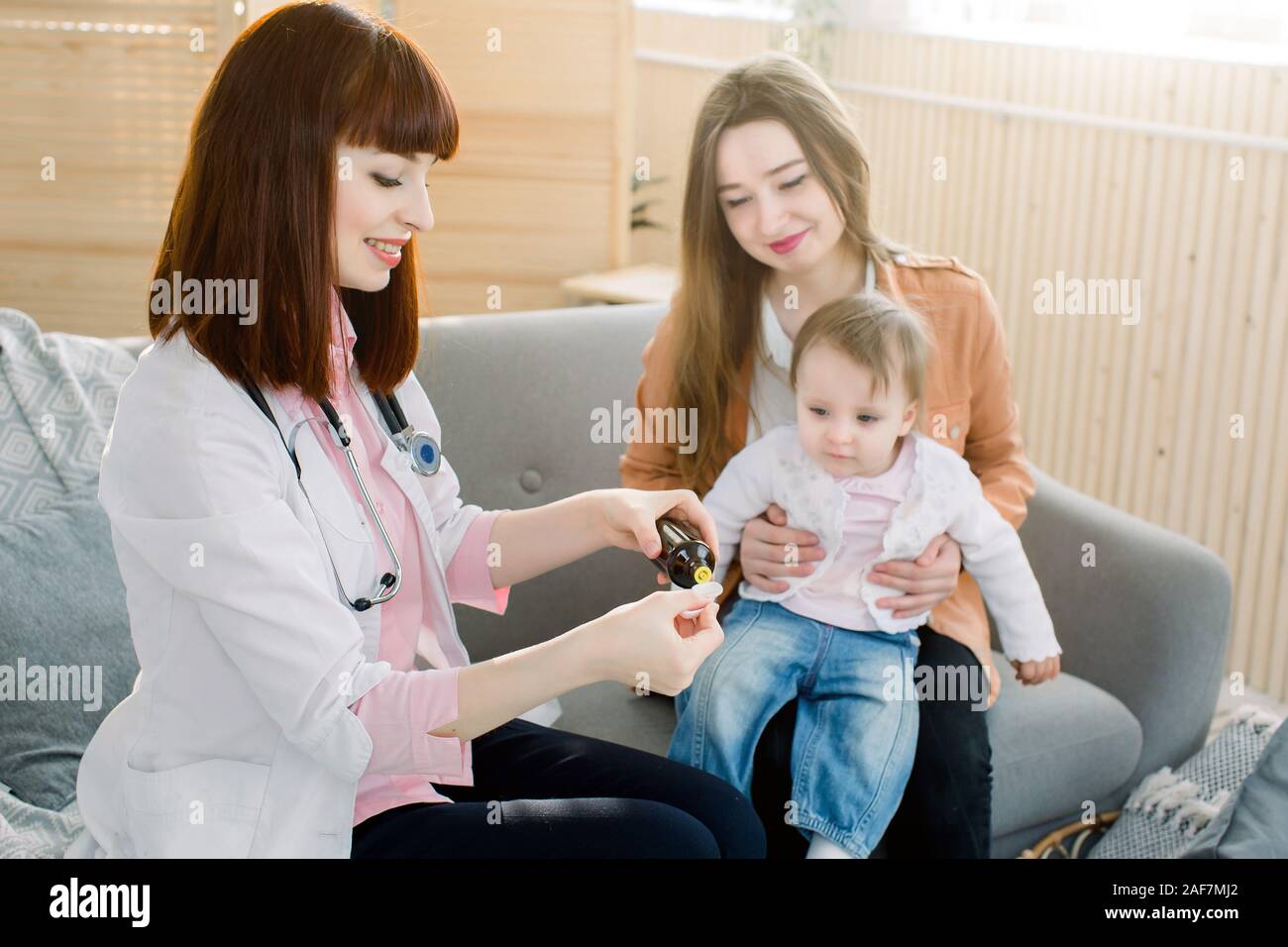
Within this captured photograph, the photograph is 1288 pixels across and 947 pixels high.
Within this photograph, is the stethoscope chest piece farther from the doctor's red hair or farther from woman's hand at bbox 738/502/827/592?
woman's hand at bbox 738/502/827/592

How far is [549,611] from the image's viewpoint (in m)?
1.64

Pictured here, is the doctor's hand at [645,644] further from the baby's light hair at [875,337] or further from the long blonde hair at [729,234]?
the long blonde hair at [729,234]

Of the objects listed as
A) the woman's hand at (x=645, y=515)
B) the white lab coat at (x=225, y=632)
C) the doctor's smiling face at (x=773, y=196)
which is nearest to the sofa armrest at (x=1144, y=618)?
the doctor's smiling face at (x=773, y=196)

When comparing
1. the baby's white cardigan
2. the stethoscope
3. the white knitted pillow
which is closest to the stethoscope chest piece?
the stethoscope

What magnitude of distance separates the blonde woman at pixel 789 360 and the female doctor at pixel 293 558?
14.3 inches

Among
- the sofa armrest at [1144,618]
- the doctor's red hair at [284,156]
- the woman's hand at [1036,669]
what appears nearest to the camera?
Answer: the doctor's red hair at [284,156]

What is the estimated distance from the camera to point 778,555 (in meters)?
1.40

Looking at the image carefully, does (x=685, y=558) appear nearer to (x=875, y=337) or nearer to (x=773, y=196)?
(x=875, y=337)

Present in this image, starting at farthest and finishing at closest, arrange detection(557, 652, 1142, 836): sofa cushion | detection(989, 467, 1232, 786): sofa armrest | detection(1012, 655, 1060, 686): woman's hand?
detection(989, 467, 1232, 786): sofa armrest
detection(557, 652, 1142, 836): sofa cushion
detection(1012, 655, 1060, 686): woman's hand

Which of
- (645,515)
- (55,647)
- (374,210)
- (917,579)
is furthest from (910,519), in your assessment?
(55,647)

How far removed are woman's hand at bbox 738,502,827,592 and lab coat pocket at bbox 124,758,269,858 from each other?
0.57 meters

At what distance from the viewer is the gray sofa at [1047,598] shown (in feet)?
5.22

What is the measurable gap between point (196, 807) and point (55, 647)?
42 centimetres

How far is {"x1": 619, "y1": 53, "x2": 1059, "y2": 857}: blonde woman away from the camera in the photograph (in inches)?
55.1
